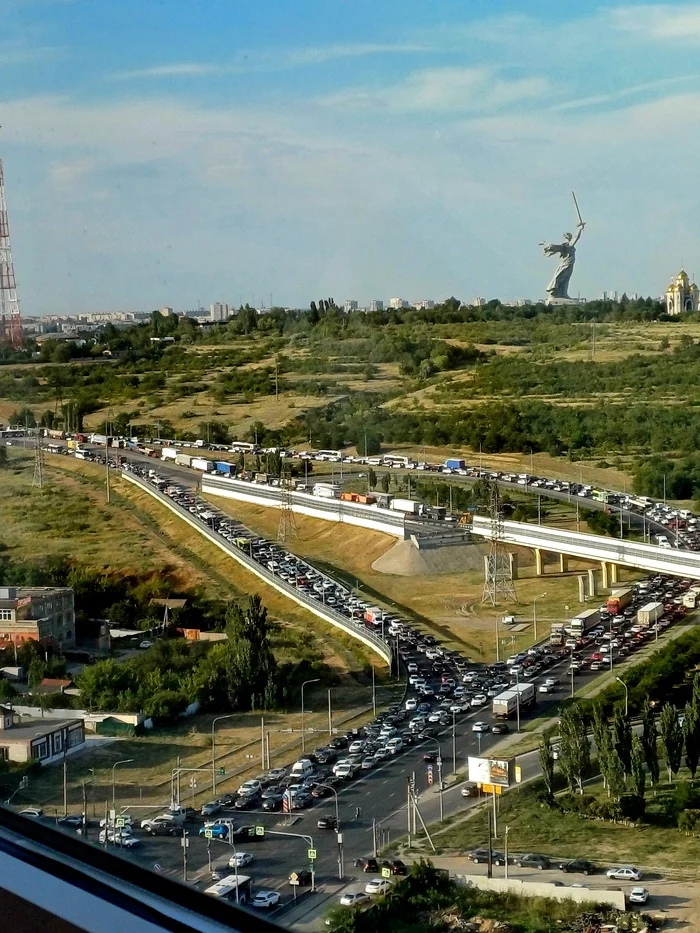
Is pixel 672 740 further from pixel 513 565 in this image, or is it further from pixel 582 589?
pixel 513 565

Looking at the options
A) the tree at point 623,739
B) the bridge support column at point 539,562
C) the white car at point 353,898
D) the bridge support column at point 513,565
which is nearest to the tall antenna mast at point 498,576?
the bridge support column at point 513,565

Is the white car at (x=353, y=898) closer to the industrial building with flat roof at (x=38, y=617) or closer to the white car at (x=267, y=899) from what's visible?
the white car at (x=267, y=899)

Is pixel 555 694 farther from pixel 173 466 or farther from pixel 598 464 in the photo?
pixel 173 466

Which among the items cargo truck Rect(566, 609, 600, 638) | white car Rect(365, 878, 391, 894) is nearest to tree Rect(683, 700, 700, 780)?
white car Rect(365, 878, 391, 894)

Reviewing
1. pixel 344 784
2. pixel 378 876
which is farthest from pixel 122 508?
pixel 378 876

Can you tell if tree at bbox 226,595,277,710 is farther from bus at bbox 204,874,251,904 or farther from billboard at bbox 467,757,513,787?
bus at bbox 204,874,251,904
